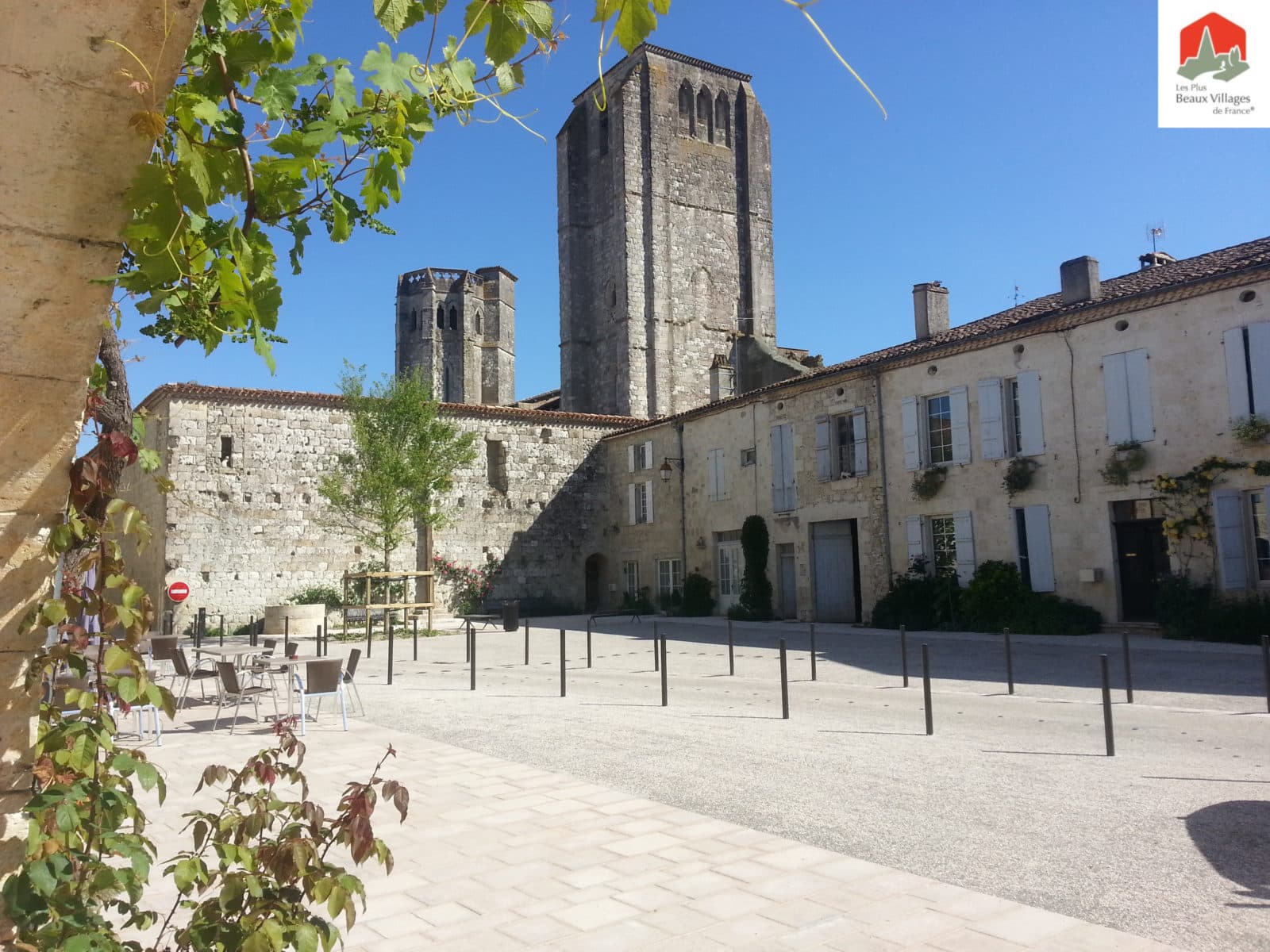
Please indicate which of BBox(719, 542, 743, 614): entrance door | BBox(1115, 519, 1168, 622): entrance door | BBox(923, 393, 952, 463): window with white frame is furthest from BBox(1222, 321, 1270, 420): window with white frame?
BBox(719, 542, 743, 614): entrance door

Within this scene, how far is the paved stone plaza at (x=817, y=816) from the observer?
12.6ft

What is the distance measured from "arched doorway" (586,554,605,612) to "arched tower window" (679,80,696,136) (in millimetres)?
19194

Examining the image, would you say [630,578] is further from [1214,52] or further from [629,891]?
[629,891]

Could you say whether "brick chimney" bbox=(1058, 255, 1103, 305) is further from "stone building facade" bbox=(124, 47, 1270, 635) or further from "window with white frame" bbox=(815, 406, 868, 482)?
"window with white frame" bbox=(815, 406, 868, 482)

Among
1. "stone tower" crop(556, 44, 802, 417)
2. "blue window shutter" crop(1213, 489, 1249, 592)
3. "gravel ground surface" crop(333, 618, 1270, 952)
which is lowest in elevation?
"gravel ground surface" crop(333, 618, 1270, 952)

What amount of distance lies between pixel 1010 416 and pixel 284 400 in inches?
697

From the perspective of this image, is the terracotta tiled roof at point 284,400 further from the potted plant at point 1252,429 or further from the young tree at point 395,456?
the potted plant at point 1252,429

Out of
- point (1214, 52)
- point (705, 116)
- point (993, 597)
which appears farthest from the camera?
point (705, 116)

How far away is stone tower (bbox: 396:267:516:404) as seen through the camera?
5738 centimetres

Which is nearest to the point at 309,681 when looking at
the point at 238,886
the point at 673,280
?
the point at 238,886

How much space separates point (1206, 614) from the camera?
48.0ft

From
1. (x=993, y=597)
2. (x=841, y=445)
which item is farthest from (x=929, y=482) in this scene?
(x=841, y=445)

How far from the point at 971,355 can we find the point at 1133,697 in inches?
408

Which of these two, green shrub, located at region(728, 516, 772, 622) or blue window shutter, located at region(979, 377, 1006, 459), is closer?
blue window shutter, located at region(979, 377, 1006, 459)
